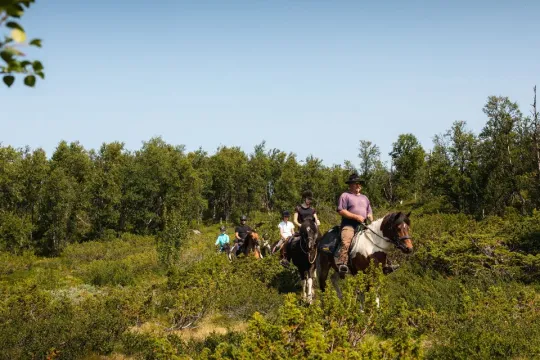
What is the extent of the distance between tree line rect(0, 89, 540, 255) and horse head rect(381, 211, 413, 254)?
87.2 ft

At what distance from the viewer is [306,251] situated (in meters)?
11.1

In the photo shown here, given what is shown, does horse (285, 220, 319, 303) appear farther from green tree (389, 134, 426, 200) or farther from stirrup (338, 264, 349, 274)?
green tree (389, 134, 426, 200)

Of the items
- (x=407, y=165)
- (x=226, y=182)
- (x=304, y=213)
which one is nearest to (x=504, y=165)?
(x=407, y=165)

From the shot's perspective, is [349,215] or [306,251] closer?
[349,215]

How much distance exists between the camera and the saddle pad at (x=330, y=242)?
1034cm

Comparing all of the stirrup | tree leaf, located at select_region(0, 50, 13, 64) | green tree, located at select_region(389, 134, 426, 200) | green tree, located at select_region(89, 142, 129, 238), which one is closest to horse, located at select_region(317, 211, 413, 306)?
the stirrup

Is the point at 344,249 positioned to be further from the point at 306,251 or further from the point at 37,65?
the point at 37,65

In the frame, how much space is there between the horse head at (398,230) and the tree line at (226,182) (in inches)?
1046

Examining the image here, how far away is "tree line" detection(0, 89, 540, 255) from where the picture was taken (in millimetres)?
47125

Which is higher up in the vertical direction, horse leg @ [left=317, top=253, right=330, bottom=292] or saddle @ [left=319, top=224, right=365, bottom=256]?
saddle @ [left=319, top=224, right=365, bottom=256]

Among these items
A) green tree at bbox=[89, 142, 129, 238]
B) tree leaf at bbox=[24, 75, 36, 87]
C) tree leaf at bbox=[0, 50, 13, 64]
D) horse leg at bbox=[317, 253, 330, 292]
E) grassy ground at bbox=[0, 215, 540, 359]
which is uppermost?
green tree at bbox=[89, 142, 129, 238]

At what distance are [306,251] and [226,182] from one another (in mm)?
72922

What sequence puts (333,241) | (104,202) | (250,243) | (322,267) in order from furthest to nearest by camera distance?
1. (104,202)
2. (250,243)
3. (322,267)
4. (333,241)

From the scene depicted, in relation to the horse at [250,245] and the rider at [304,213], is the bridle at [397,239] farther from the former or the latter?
the horse at [250,245]
